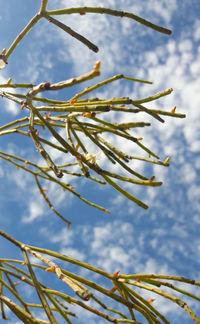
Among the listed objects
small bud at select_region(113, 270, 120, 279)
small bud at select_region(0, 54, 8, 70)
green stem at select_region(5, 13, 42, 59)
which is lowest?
small bud at select_region(113, 270, 120, 279)

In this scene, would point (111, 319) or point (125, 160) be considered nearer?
point (111, 319)

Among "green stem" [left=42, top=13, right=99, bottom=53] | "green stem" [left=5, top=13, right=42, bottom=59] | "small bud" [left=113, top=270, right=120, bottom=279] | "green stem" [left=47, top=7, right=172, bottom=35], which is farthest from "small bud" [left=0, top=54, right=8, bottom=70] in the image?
"small bud" [left=113, top=270, right=120, bottom=279]

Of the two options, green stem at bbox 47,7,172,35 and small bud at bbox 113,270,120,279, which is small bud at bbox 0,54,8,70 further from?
small bud at bbox 113,270,120,279

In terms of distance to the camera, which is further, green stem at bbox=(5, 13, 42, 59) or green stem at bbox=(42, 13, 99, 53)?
green stem at bbox=(5, 13, 42, 59)

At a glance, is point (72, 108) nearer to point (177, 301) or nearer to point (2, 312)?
point (177, 301)

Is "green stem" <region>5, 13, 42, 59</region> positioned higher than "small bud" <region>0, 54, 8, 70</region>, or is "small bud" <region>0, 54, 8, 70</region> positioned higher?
"green stem" <region>5, 13, 42, 59</region>

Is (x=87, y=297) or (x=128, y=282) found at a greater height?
(x=128, y=282)

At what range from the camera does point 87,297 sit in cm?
85

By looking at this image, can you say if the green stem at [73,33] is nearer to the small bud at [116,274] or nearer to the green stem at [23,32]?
the green stem at [23,32]

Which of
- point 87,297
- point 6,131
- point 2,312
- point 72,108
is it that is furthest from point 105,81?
point 2,312

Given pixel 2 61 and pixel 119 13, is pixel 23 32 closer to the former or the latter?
pixel 2 61

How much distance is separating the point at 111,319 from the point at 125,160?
481 mm

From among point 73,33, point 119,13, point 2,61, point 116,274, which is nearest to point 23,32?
point 2,61

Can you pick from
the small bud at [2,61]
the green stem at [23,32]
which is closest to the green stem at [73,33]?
the green stem at [23,32]
